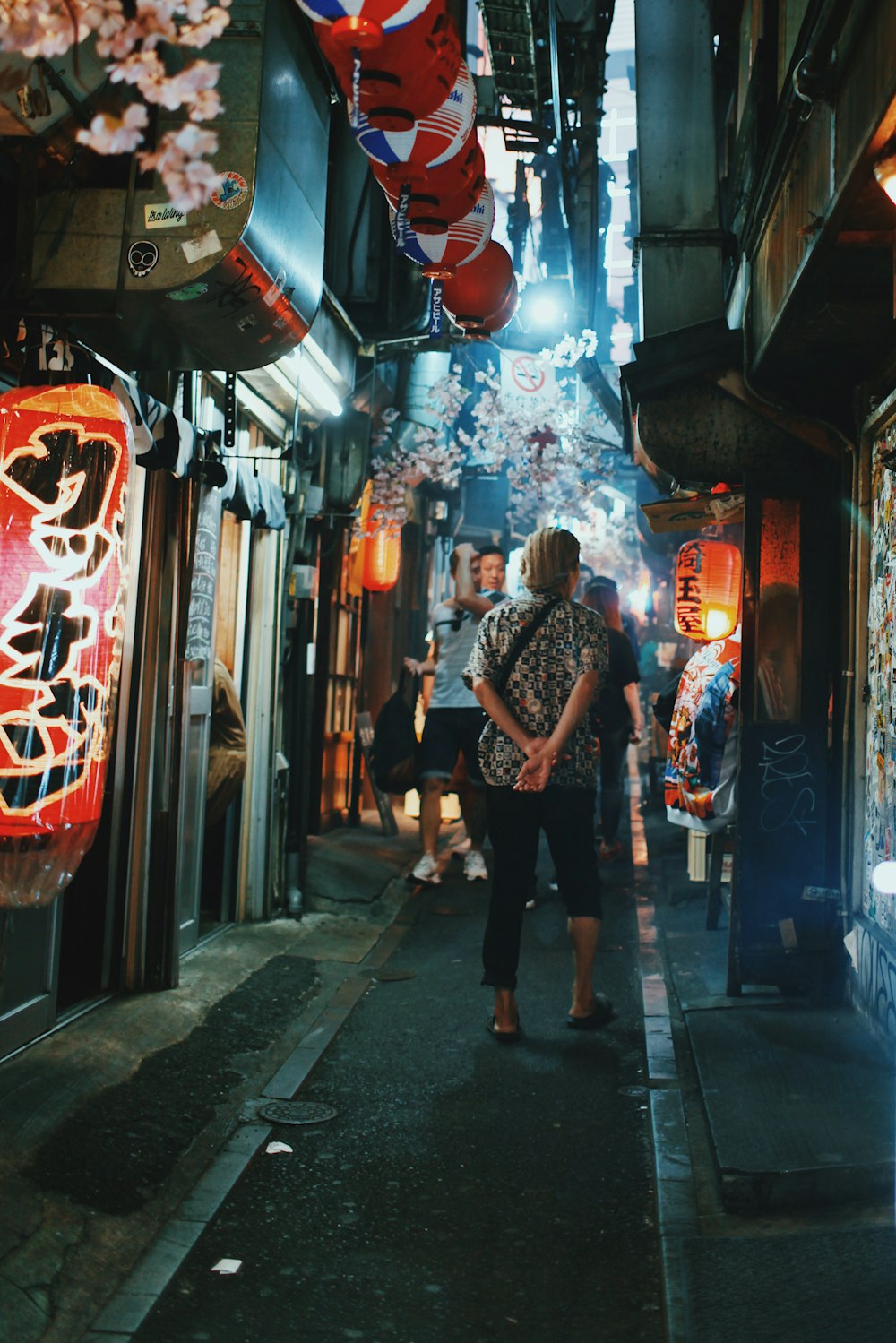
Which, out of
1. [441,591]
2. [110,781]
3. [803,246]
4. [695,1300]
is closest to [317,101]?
[803,246]

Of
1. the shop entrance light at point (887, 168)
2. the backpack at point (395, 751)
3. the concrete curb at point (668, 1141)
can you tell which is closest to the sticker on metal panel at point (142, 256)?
the shop entrance light at point (887, 168)

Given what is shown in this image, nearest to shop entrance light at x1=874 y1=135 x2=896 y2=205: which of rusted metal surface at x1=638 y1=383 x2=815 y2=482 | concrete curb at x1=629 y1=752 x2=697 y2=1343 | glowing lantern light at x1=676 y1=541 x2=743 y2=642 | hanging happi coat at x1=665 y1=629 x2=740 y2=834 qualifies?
rusted metal surface at x1=638 y1=383 x2=815 y2=482

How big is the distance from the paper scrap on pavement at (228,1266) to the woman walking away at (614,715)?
25.2ft

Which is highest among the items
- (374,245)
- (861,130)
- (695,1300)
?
(374,245)

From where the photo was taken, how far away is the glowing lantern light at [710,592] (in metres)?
9.40

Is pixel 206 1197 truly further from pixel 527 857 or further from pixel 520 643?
pixel 520 643

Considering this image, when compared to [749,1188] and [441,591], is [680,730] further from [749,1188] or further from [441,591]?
[441,591]

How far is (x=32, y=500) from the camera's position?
166 inches

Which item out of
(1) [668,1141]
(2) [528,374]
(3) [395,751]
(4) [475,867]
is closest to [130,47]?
(1) [668,1141]

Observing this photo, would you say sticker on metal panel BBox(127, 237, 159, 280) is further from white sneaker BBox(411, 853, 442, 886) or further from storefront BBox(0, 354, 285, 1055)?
white sneaker BBox(411, 853, 442, 886)

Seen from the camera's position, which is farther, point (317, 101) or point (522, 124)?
point (522, 124)

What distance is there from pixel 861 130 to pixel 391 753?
7796 millimetres

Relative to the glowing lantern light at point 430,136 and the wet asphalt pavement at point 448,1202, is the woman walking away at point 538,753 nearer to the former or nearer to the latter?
the wet asphalt pavement at point 448,1202

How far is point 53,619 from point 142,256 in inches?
73.1
